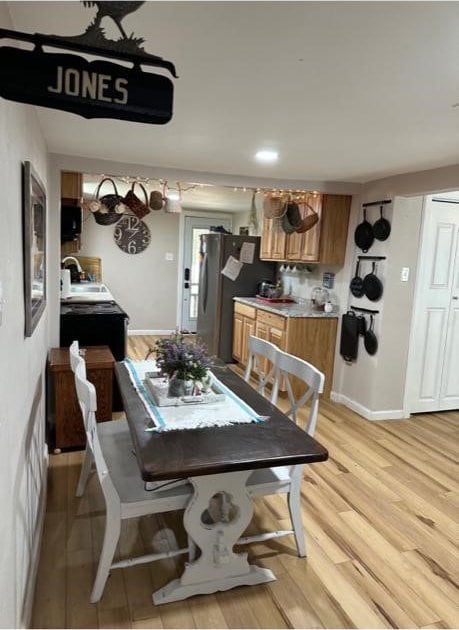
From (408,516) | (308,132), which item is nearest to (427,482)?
(408,516)

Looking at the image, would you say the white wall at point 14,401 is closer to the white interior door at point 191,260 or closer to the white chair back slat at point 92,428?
the white chair back slat at point 92,428

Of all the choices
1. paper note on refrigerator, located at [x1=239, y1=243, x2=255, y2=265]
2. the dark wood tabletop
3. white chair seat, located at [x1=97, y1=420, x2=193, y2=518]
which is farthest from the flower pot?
paper note on refrigerator, located at [x1=239, y1=243, x2=255, y2=265]

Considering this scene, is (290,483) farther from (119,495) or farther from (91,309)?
(91,309)

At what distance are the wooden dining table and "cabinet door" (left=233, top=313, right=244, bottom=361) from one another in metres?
3.29

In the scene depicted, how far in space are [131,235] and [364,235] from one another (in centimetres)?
397

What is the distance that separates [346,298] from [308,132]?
217 cm

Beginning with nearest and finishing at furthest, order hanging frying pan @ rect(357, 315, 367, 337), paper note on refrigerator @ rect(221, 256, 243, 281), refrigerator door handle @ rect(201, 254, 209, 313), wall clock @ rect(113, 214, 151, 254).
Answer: hanging frying pan @ rect(357, 315, 367, 337), paper note on refrigerator @ rect(221, 256, 243, 281), refrigerator door handle @ rect(201, 254, 209, 313), wall clock @ rect(113, 214, 151, 254)

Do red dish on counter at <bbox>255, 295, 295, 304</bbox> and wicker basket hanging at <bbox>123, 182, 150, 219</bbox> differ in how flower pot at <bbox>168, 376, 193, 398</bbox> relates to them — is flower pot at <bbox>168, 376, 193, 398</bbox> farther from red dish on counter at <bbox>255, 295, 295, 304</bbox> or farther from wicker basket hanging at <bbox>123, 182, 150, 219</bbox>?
red dish on counter at <bbox>255, 295, 295, 304</bbox>

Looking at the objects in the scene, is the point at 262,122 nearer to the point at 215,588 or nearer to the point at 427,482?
the point at 215,588

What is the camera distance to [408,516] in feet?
8.16

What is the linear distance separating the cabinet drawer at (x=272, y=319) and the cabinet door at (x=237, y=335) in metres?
0.53

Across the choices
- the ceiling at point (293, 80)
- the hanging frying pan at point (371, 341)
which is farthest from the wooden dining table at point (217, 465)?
the hanging frying pan at point (371, 341)

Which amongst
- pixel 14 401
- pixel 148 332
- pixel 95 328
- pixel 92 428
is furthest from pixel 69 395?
pixel 148 332

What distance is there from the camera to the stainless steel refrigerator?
5473 mm
